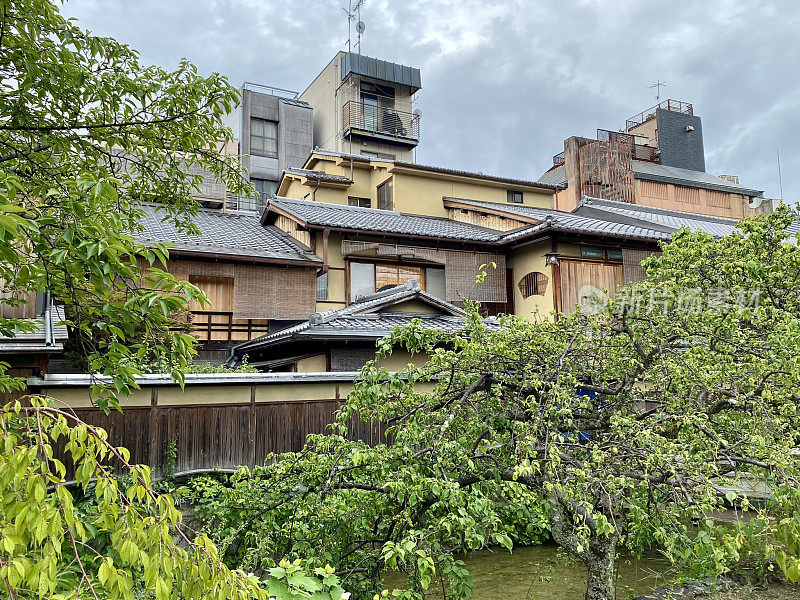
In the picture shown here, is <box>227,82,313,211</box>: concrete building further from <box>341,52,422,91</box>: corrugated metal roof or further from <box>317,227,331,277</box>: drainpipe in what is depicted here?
<box>317,227,331,277</box>: drainpipe

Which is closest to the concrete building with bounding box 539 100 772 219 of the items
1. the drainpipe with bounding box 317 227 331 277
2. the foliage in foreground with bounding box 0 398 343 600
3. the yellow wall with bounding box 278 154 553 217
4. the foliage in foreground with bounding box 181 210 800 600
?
the yellow wall with bounding box 278 154 553 217

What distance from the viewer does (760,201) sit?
35594 mm

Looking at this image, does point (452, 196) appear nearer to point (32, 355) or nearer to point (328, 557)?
point (32, 355)

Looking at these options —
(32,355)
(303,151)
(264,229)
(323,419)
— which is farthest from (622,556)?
(303,151)

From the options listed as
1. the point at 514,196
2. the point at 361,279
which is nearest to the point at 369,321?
the point at 361,279

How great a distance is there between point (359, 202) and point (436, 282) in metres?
7.58

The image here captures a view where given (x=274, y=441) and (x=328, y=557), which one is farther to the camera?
(x=274, y=441)

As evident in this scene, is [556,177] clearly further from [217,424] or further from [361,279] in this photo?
[217,424]

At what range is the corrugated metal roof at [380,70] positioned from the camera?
3384cm

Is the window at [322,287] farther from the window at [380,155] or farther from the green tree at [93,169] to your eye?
the window at [380,155]

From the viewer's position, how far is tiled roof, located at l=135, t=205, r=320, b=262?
16391mm

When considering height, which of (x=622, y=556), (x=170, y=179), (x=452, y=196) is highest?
(x=452, y=196)

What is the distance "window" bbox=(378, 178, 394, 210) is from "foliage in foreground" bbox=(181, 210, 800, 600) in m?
18.4

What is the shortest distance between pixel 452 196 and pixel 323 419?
16990mm
